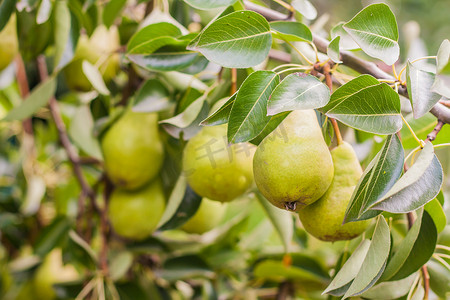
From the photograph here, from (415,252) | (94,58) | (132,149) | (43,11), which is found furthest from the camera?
(94,58)

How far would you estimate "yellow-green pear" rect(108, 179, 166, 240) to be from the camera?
0.91 m

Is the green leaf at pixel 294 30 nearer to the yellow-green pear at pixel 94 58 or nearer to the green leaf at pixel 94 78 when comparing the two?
the green leaf at pixel 94 78

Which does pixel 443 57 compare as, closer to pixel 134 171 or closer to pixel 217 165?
pixel 217 165

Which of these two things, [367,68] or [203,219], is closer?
[367,68]

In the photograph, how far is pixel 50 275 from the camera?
1074 millimetres

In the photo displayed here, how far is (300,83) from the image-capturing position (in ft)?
1.63

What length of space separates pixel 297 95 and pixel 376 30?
146 mm

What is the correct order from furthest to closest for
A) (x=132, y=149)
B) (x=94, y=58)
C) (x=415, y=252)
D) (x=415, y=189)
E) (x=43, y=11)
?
(x=94, y=58) < (x=132, y=149) < (x=43, y=11) < (x=415, y=252) < (x=415, y=189)

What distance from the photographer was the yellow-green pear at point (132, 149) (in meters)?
0.85

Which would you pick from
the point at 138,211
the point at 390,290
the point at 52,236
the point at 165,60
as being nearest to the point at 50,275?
the point at 52,236

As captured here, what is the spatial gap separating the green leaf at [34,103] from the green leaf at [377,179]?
609 mm

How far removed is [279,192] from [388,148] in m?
0.12

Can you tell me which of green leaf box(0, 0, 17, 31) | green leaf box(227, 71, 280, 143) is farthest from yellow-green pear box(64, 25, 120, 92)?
green leaf box(227, 71, 280, 143)

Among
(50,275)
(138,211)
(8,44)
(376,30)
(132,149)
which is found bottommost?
(50,275)
